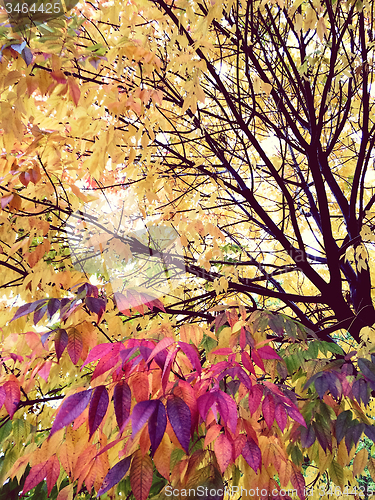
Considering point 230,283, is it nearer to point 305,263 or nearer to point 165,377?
point 305,263

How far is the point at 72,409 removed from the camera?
3.39ft

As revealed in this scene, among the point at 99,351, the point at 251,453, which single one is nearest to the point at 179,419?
the point at 251,453

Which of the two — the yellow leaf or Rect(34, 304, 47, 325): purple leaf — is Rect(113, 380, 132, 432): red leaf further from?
the yellow leaf

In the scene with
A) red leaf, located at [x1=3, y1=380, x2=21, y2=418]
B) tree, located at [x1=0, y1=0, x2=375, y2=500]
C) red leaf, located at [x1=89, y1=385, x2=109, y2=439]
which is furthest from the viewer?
red leaf, located at [x1=3, y1=380, x2=21, y2=418]

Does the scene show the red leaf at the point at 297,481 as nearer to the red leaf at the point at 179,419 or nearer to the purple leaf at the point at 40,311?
the red leaf at the point at 179,419

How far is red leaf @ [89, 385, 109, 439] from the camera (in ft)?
3.33

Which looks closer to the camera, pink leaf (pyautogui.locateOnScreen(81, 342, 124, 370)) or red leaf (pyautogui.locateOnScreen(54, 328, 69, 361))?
pink leaf (pyautogui.locateOnScreen(81, 342, 124, 370))

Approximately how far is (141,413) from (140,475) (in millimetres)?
256

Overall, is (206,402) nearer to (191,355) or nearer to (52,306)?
(191,355)

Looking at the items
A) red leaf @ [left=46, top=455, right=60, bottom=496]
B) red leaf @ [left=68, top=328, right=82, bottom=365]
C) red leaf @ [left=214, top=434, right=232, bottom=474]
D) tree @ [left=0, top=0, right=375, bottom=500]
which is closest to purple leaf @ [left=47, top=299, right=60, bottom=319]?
tree @ [left=0, top=0, right=375, bottom=500]

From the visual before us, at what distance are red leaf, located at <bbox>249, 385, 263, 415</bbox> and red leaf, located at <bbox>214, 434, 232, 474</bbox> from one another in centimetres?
18

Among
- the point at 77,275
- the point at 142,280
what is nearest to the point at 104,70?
the point at 77,275

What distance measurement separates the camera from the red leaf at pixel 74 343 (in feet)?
5.03

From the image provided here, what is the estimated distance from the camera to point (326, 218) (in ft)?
9.79
